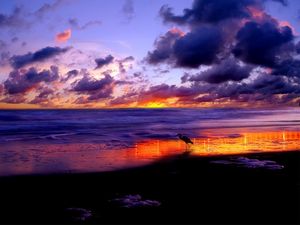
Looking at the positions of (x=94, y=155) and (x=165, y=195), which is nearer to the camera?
(x=165, y=195)

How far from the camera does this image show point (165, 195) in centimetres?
909

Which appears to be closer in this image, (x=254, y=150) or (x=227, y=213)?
(x=227, y=213)

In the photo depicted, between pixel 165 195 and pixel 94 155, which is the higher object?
pixel 94 155

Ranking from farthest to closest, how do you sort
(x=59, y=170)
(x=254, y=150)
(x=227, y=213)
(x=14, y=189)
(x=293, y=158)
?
1. (x=254, y=150)
2. (x=293, y=158)
3. (x=59, y=170)
4. (x=14, y=189)
5. (x=227, y=213)

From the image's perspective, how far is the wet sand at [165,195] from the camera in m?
7.53

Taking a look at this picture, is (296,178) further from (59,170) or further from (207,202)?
(59,170)

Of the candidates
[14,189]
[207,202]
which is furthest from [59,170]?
[207,202]

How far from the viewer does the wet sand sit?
753 centimetres

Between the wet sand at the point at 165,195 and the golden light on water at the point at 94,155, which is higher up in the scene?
the golden light on water at the point at 94,155

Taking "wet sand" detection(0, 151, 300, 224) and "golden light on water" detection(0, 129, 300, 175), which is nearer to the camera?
"wet sand" detection(0, 151, 300, 224)

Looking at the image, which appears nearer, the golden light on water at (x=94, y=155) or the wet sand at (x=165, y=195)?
the wet sand at (x=165, y=195)

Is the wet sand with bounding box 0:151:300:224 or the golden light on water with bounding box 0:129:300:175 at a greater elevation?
the golden light on water with bounding box 0:129:300:175

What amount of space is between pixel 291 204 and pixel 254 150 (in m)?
9.50

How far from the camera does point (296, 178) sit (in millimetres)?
10750
